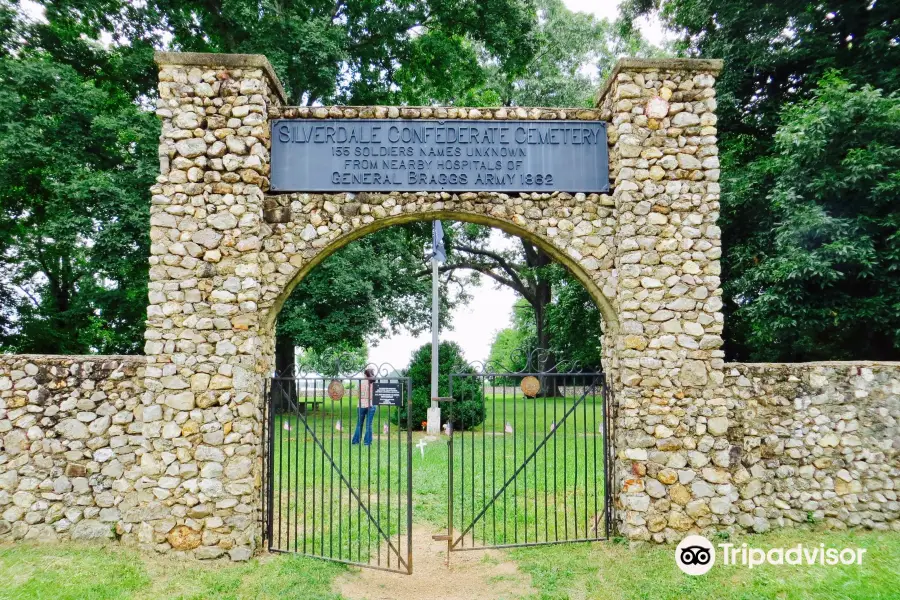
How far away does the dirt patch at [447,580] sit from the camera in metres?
4.95

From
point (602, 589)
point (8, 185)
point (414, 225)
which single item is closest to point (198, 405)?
point (602, 589)

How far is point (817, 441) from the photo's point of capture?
6.02 metres

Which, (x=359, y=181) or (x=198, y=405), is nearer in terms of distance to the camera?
(x=198, y=405)

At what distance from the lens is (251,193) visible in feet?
18.4

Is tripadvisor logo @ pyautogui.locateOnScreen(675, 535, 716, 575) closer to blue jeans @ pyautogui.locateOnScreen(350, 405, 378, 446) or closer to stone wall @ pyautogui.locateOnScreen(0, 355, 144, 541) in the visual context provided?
blue jeans @ pyautogui.locateOnScreen(350, 405, 378, 446)

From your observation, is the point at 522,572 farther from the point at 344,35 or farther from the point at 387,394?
the point at 344,35

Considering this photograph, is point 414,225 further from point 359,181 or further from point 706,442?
point 706,442

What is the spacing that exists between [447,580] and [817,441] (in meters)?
4.05

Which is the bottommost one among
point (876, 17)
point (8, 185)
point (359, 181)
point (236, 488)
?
point (236, 488)

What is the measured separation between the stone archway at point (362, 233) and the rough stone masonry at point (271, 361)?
0.02 meters

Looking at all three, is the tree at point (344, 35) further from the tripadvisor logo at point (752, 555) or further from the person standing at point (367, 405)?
the tripadvisor logo at point (752, 555)

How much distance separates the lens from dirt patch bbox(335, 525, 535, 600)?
4.95 meters

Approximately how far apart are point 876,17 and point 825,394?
741 cm

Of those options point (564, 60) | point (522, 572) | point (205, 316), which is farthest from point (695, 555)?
point (564, 60)
